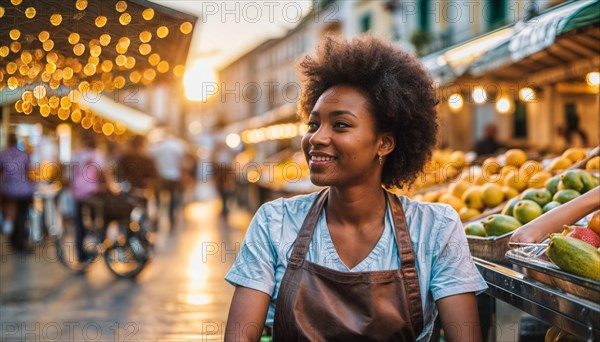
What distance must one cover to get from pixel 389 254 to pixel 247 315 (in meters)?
Result: 0.55

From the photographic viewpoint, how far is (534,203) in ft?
14.5

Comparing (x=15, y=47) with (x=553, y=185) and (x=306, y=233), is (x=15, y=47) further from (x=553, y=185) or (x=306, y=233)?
(x=553, y=185)

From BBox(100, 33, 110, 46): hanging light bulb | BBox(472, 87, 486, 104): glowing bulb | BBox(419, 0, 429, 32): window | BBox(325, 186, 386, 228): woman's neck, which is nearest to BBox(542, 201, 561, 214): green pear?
BBox(325, 186, 386, 228): woman's neck

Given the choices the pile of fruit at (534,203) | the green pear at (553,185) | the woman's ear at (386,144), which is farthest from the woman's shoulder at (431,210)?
the green pear at (553,185)

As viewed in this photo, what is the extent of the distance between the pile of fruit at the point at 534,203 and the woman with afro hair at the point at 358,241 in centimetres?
119

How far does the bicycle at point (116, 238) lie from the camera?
9797mm

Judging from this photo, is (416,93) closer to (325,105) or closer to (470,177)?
(325,105)

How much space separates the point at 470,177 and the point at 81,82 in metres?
4.15

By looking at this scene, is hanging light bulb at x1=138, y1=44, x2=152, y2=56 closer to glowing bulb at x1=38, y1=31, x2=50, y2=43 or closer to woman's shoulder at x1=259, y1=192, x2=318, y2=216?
glowing bulb at x1=38, y1=31, x2=50, y2=43

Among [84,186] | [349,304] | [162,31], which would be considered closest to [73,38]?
[162,31]

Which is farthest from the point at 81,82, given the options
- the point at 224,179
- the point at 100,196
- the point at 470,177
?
the point at 224,179

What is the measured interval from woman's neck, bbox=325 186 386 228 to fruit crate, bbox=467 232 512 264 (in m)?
0.86

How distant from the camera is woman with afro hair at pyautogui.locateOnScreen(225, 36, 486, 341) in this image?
282 centimetres

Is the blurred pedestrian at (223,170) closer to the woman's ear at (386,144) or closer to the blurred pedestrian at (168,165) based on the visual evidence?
the blurred pedestrian at (168,165)
